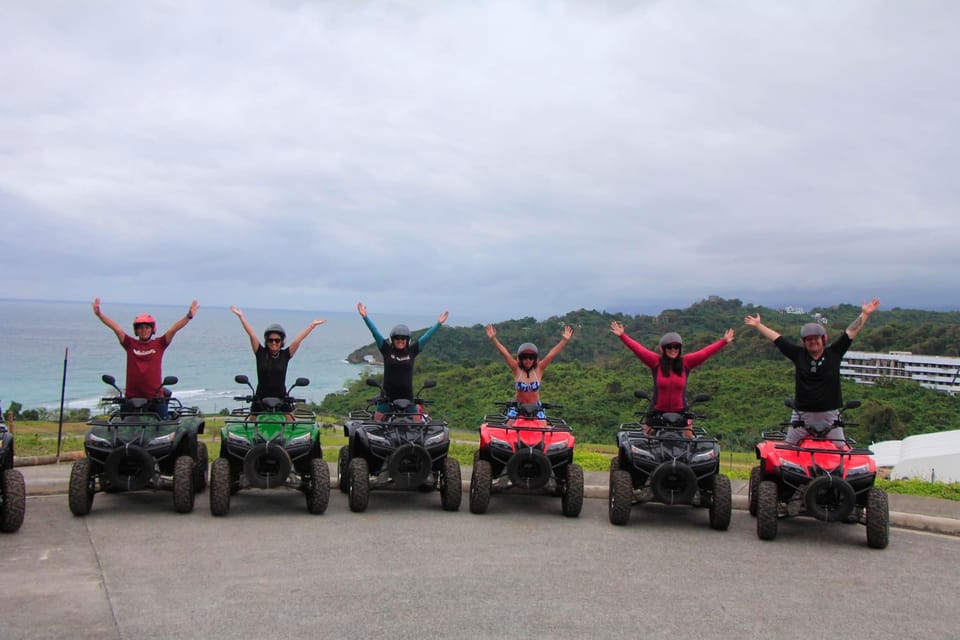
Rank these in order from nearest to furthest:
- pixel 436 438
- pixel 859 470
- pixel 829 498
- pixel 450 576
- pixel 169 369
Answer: pixel 450 576, pixel 829 498, pixel 859 470, pixel 436 438, pixel 169 369

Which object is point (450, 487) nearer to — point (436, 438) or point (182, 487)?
point (436, 438)

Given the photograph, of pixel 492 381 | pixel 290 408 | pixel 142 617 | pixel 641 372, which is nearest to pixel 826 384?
pixel 290 408

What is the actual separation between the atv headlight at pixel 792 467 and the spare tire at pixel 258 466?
5283 mm

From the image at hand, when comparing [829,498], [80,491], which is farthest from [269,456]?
[829,498]

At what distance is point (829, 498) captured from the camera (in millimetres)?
8180

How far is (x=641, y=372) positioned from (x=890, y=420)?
1325cm

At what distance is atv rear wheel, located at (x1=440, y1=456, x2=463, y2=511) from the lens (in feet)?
31.0

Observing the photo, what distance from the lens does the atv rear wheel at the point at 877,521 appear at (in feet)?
26.5

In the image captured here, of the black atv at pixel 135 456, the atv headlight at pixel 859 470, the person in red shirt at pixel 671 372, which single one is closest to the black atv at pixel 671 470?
the person in red shirt at pixel 671 372

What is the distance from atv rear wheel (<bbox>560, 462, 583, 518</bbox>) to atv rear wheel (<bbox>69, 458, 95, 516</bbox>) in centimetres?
521

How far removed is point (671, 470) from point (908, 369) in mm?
46138

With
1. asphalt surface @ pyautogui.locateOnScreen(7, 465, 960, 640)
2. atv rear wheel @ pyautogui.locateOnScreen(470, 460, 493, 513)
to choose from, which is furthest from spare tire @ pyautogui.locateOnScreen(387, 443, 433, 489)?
atv rear wheel @ pyautogui.locateOnScreen(470, 460, 493, 513)

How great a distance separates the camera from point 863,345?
5541cm

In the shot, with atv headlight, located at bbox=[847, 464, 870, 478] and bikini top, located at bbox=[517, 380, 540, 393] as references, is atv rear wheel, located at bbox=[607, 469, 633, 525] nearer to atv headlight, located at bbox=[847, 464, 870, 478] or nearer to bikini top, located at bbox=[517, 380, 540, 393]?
bikini top, located at bbox=[517, 380, 540, 393]
